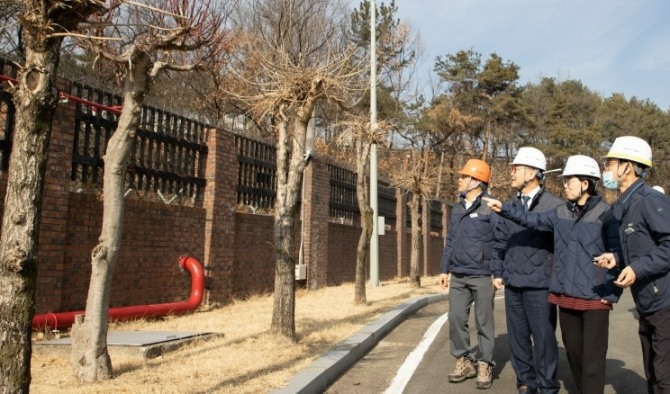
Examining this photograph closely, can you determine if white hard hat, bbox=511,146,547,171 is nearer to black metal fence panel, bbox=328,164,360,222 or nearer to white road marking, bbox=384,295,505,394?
white road marking, bbox=384,295,505,394

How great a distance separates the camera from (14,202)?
3576 mm

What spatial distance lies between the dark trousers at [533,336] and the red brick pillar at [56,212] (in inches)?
208

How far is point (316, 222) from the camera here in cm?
1608

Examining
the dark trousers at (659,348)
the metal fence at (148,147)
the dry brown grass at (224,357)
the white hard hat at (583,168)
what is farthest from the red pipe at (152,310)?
the dark trousers at (659,348)

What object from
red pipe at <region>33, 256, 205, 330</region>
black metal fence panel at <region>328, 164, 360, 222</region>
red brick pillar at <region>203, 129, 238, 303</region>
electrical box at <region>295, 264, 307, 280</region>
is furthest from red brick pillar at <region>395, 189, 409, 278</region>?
red pipe at <region>33, 256, 205, 330</region>

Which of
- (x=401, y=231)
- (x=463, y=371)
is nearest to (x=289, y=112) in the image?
(x=463, y=371)

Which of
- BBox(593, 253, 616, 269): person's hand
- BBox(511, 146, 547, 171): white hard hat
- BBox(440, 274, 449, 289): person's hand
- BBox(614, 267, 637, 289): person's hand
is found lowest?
BBox(440, 274, 449, 289): person's hand

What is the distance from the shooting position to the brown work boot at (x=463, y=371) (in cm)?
673

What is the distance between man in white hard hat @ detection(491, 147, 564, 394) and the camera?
565 centimetres

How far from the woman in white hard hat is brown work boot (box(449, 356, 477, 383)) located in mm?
1672

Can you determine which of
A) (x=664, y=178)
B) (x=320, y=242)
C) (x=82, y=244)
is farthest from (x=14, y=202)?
(x=664, y=178)

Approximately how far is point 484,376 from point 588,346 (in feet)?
5.60

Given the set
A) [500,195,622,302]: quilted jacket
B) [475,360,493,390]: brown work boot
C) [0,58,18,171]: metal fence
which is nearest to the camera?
[500,195,622,302]: quilted jacket

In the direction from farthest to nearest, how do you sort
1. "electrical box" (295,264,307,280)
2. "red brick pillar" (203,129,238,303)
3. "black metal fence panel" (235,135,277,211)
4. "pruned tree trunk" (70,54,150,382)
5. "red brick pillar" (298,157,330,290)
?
"red brick pillar" (298,157,330,290) → "electrical box" (295,264,307,280) → "black metal fence panel" (235,135,277,211) → "red brick pillar" (203,129,238,303) → "pruned tree trunk" (70,54,150,382)
